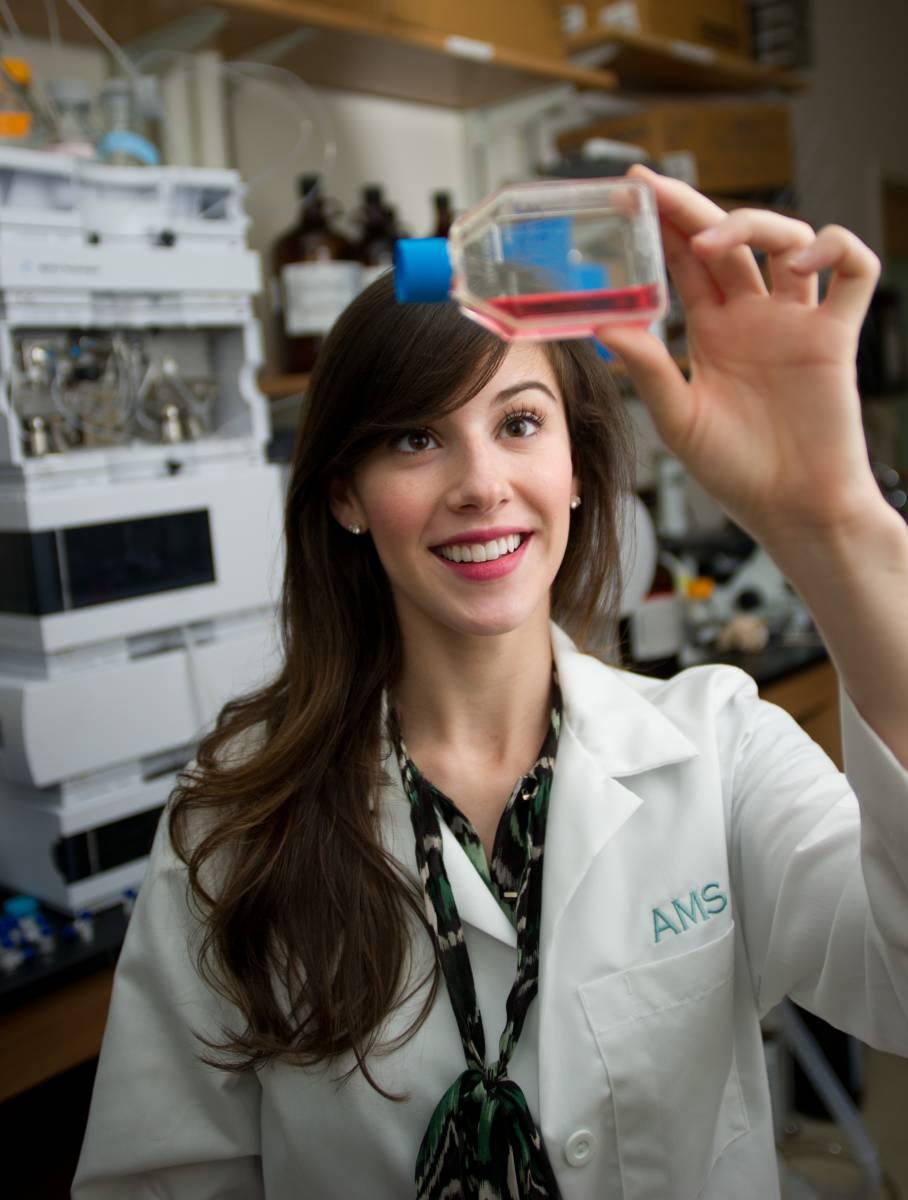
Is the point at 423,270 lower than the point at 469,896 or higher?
higher

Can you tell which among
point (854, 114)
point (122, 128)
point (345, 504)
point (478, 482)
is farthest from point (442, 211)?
point (854, 114)

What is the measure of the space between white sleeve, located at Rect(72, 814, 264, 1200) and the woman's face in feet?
1.35

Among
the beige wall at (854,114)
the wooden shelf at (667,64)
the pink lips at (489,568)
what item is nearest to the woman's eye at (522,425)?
the pink lips at (489,568)

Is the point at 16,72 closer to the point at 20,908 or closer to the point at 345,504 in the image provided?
the point at 345,504

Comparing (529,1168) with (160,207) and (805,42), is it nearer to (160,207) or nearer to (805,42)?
(160,207)

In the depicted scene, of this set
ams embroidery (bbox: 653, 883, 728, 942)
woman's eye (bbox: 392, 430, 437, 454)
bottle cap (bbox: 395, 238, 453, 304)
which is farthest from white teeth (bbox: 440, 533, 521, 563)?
bottle cap (bbox: 395, 238, 453, 304)

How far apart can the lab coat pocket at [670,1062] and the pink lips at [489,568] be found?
0.38 meters

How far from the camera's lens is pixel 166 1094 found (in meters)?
1.07

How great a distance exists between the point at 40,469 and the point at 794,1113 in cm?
204

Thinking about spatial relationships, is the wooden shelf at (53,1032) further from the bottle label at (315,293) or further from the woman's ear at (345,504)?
the bottle label at (315,293)

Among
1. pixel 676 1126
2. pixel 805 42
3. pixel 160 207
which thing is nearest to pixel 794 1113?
pixel 676 1126

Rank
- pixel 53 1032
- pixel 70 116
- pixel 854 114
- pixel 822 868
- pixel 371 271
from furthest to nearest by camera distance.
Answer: pixel 854 114, pixel 371 271, pixel 70 116, pixel 53 1032, pixel 822 868

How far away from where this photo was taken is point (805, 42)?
331cm

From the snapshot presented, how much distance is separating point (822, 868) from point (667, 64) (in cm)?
266
